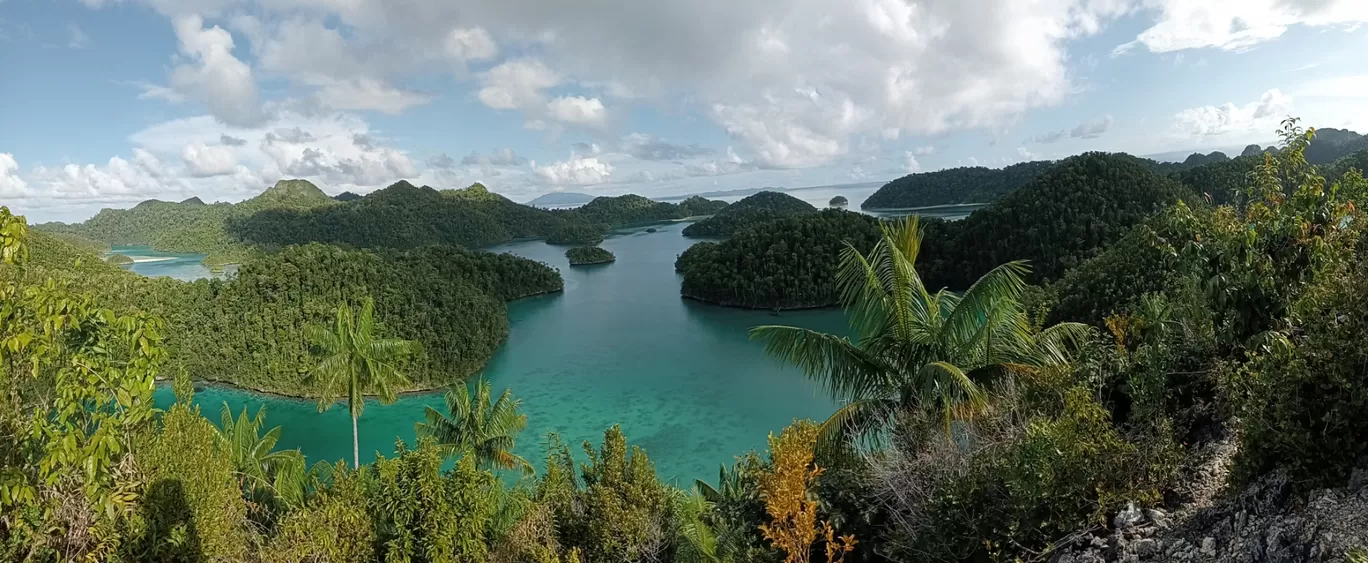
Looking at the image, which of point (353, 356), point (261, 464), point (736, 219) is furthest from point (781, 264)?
point (736, 219)

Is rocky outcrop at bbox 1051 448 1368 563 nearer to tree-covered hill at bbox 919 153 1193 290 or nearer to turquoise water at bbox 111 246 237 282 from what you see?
tree-covered hill at bbox 919 153 1193 290

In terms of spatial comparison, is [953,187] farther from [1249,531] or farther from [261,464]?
[1249,531]

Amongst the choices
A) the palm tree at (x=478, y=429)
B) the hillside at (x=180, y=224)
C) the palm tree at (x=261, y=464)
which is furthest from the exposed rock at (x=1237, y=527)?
the hillside at (x=180, y=224)

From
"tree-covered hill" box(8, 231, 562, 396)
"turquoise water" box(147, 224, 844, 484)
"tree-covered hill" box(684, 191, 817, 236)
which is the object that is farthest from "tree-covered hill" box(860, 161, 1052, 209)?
"tree-covered hill" box(8, 231, 562, 396)

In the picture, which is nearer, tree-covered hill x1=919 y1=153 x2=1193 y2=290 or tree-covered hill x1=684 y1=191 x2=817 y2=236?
tree-covered hill x1=919 y1=153 x2=1193 y2=290

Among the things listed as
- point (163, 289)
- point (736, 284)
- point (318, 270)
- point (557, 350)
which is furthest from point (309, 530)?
point (736, 284)

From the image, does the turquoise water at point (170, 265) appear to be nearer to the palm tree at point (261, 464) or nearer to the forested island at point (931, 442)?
the palm tree at point (261, 464)

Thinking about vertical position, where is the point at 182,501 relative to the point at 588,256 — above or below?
above
